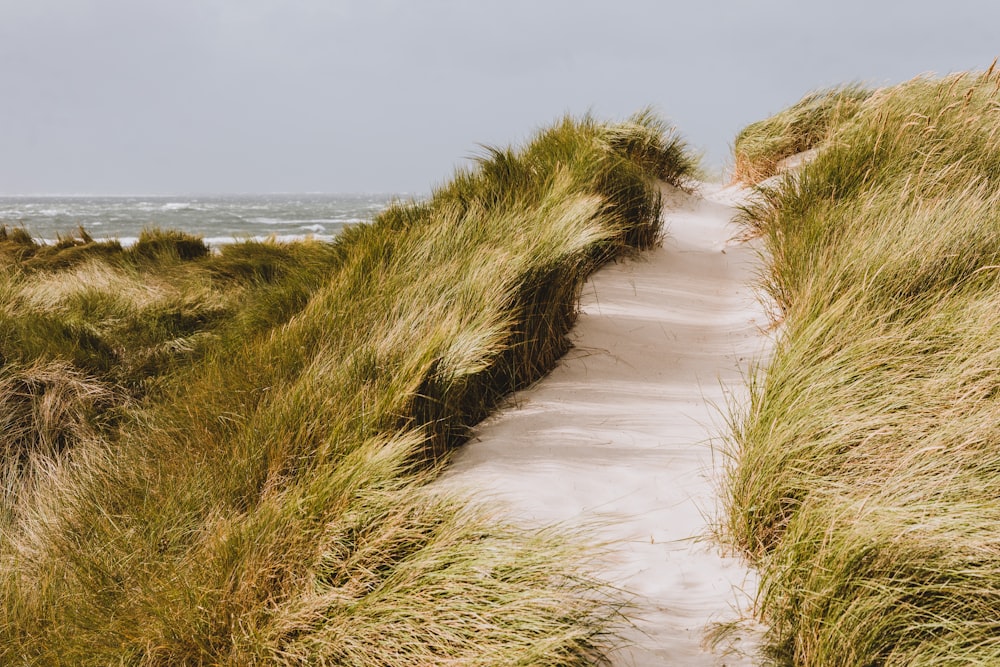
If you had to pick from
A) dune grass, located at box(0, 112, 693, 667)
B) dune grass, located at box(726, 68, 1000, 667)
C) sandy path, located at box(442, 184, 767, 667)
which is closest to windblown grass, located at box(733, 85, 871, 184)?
dune grass, located at box(0, 112, 693, 667)

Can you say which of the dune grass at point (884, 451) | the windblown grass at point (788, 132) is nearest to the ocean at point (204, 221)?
the dune grass at point (884, 451)

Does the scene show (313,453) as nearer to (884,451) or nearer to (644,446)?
(644,446)

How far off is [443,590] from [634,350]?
2465 mm

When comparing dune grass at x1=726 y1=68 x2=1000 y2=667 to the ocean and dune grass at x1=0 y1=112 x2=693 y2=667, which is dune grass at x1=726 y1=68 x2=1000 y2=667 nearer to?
dune grass at x1=0 y1=112 x2=693 y2=667

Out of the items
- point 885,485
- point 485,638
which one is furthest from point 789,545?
point 485,638

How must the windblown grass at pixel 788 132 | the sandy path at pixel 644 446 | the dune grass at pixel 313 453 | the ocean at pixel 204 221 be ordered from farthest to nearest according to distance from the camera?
the ocean at pixel 204 221 → the windblown grass at pixel 788 132 → the sandy path at pixel 644 446 → the dune grass at pixel 313 453

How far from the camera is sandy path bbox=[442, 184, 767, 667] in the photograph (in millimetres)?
1864

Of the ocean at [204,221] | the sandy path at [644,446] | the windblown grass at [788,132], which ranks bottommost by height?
the sandy path at [644,446]

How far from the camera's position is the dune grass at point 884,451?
153cm

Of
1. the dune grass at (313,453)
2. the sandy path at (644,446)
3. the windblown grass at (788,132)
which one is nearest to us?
the dune grass at (313,453)

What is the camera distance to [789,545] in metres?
1.75

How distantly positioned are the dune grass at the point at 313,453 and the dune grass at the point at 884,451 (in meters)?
0.53

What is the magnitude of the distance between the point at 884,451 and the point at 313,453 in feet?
6.09

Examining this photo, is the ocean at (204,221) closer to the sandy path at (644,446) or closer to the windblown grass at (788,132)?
the sandy path at (644,446)
